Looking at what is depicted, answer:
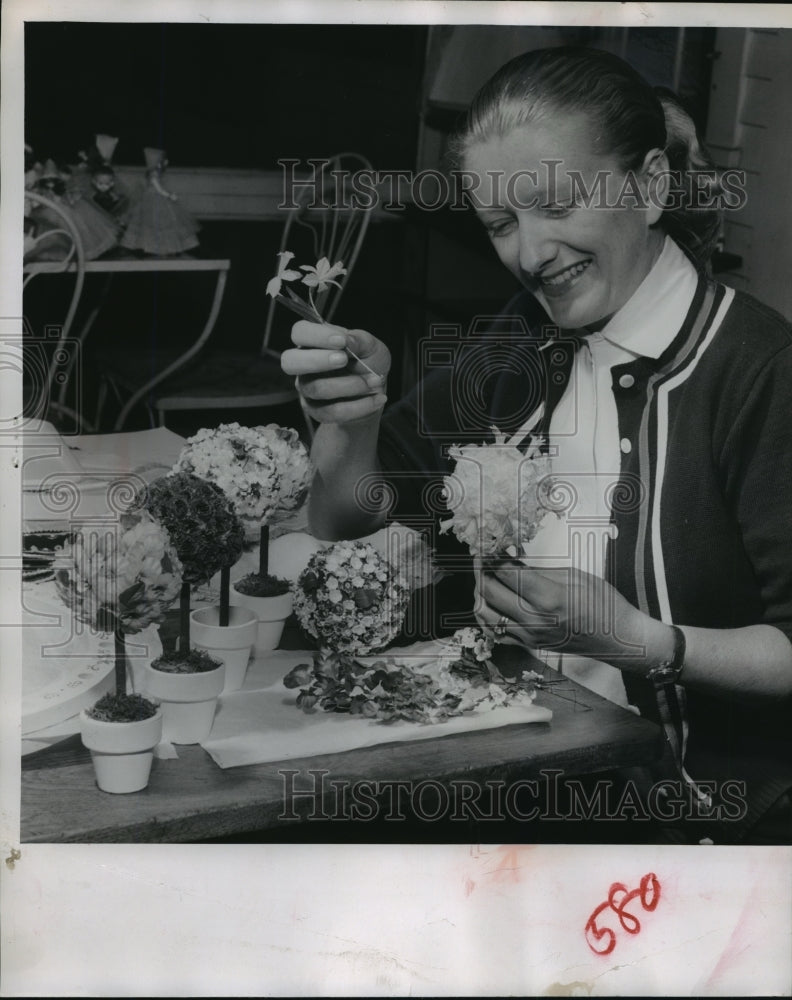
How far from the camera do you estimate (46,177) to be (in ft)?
6.84

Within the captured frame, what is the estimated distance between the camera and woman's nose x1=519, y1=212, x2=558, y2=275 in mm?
2053

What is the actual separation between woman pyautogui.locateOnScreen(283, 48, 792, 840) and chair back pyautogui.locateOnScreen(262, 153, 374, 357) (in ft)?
0.22

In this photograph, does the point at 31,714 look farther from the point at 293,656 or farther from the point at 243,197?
the point at 243,197

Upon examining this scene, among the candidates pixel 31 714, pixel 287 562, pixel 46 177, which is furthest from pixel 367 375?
pixel 31 714

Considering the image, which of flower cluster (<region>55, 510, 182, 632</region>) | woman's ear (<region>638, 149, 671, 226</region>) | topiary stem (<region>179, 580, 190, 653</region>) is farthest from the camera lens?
woman's ear (<region>638, 149, 671, 226</region>)

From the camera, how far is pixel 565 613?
2092 millimetres

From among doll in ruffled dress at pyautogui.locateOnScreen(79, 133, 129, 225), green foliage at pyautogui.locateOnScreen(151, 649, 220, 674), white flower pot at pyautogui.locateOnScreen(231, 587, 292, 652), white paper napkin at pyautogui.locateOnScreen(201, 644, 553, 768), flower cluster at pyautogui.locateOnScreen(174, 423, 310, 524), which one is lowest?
white paper napkin at pyautogui.locateOnScreen(201, 644, 553, 768)

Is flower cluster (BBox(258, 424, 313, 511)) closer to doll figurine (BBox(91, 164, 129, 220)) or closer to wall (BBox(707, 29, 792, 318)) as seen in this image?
doll figurine (BBox(91, 164, 129, 220))

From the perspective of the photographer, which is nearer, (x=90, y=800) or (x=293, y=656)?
(x=90, y=800)

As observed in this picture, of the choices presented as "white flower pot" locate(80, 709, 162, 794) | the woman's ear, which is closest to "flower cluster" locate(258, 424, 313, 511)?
"white flower pot" locate(80, 709, 162, 794)

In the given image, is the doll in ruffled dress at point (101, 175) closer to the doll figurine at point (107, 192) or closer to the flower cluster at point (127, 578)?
the doll figurine at point (107, 192)

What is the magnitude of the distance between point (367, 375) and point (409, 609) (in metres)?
0.42

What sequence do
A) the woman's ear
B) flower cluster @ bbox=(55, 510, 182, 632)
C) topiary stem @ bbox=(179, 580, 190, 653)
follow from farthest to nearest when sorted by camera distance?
the woman's ear, topiary stem @ bbox=(179, 580, 190, 653), flower cluster @ bbox=(55, 510, 182, 632)

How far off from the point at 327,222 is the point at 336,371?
258mm
